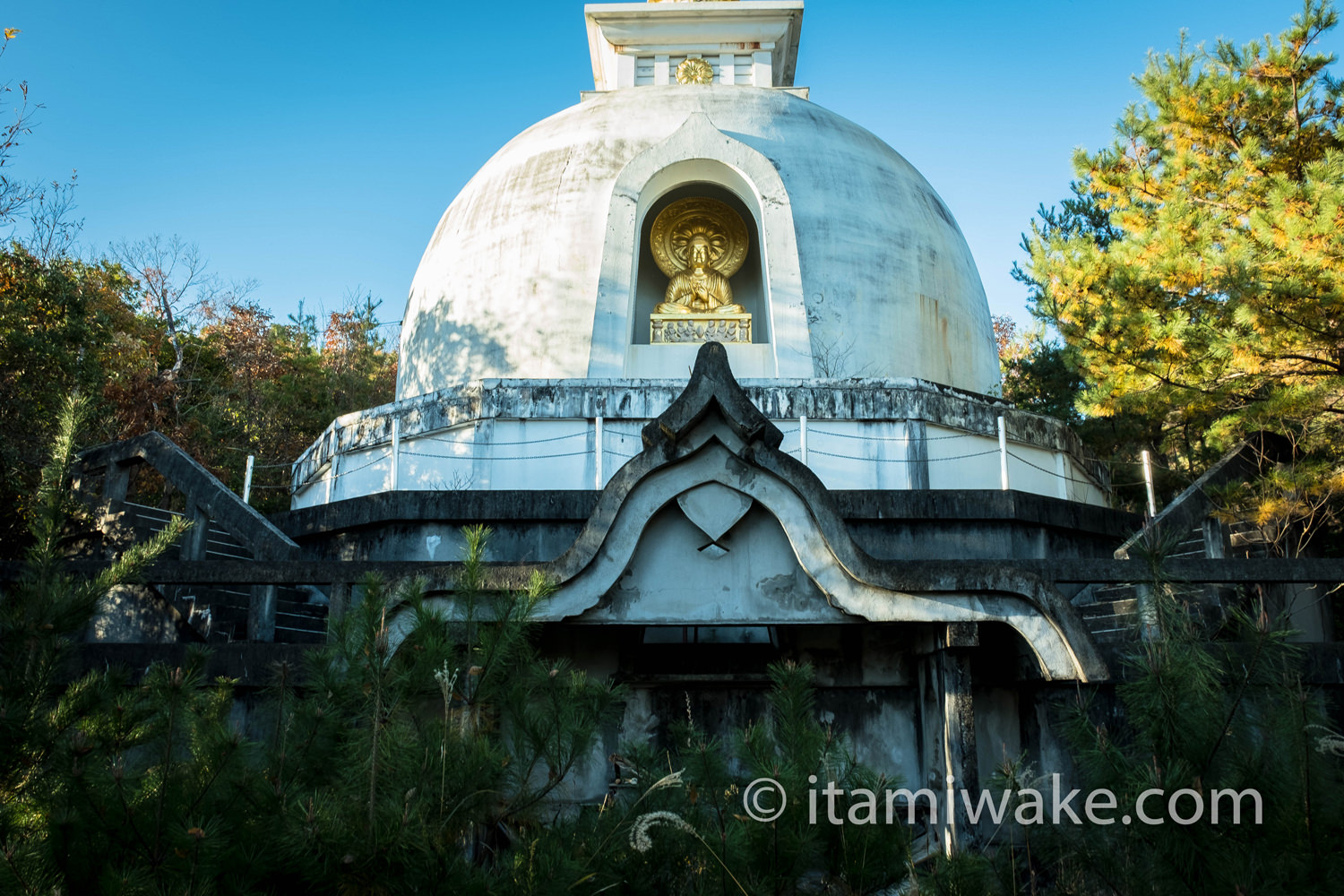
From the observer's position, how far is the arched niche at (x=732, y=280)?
15.2 metres

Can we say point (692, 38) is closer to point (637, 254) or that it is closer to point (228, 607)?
point (637, 254)

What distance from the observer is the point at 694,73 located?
18.0 metres

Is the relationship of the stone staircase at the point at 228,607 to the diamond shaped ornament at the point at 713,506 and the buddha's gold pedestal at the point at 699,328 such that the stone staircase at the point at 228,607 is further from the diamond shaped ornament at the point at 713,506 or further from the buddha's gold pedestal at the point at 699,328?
the buddha's gold pedestal at the point at 699,328

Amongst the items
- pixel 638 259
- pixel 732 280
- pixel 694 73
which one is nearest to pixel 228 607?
pixel 638 259

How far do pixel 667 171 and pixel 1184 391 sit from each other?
→ 666 cm

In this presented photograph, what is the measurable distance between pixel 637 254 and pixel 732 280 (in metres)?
2.58

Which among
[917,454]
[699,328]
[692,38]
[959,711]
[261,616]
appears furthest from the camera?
[692,38]

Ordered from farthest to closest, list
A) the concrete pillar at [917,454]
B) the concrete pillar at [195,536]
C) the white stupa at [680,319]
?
1. the white stupa at [680,319]
2. the concrete pillar at [917,454]
3. the concrete pillar at [195,536]

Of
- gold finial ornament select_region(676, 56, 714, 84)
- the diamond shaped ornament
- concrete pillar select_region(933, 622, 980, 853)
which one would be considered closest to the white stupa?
gold finial ornament select_region(676, 56, 714, 84)

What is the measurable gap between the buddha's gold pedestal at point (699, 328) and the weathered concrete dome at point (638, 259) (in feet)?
1.15

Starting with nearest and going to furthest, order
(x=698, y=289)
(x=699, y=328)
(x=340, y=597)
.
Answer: (x=340, y=597) → (x=699, y=328) → (x=698, y=289)

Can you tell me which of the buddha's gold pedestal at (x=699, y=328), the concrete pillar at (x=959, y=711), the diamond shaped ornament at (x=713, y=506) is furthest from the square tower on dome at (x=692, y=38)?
the concrete pillar at (x=959, y=711)

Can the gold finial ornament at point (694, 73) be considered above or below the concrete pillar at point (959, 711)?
above

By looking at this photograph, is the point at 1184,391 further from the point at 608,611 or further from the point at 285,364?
the point at 285,364
